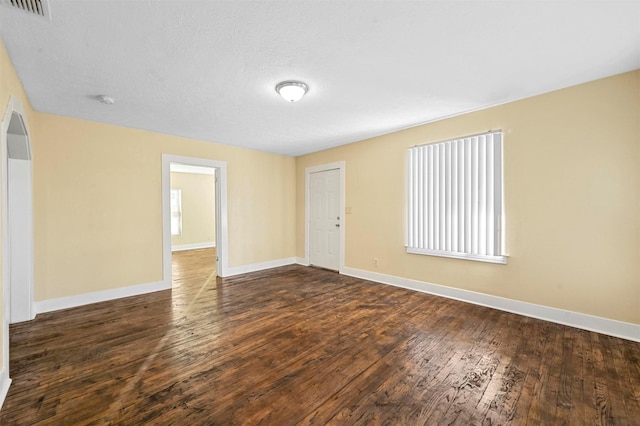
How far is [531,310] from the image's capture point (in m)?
3.10

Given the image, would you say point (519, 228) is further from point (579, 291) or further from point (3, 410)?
point (3, 410)

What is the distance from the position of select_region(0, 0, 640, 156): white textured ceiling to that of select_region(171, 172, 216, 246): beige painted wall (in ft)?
17.5

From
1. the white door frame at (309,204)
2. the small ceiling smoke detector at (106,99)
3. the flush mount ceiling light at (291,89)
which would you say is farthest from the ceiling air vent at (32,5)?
the white door frame at (309,204)

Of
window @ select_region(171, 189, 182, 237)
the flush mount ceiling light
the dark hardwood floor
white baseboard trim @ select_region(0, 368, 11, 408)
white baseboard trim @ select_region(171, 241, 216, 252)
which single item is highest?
the flush mount ceiling light

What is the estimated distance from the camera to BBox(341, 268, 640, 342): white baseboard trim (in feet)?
8.48

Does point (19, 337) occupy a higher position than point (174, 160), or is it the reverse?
point (174, 160)

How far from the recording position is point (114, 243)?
12.8 feet

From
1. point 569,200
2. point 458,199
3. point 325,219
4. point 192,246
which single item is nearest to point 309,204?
point 325,219

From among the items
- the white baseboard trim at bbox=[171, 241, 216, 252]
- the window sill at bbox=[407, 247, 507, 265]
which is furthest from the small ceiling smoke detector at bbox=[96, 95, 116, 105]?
the white baseboard trim at bbox=[171, 241, 216, 252]

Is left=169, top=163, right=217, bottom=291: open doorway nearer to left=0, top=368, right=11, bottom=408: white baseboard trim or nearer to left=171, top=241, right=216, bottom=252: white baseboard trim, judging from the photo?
left=171, top=241, right=216, bottom=252: white baseboard trim

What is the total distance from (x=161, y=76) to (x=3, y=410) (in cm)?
274

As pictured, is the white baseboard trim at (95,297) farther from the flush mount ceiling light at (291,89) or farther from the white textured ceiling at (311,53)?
the flush mount ceiling light at (291,89)

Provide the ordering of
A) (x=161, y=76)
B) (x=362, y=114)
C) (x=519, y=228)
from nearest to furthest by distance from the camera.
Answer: (x=161, y=76) → (x=519, y=228) → (x=362, y=114)

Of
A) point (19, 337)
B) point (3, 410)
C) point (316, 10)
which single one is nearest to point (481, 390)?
point (316, 10)
